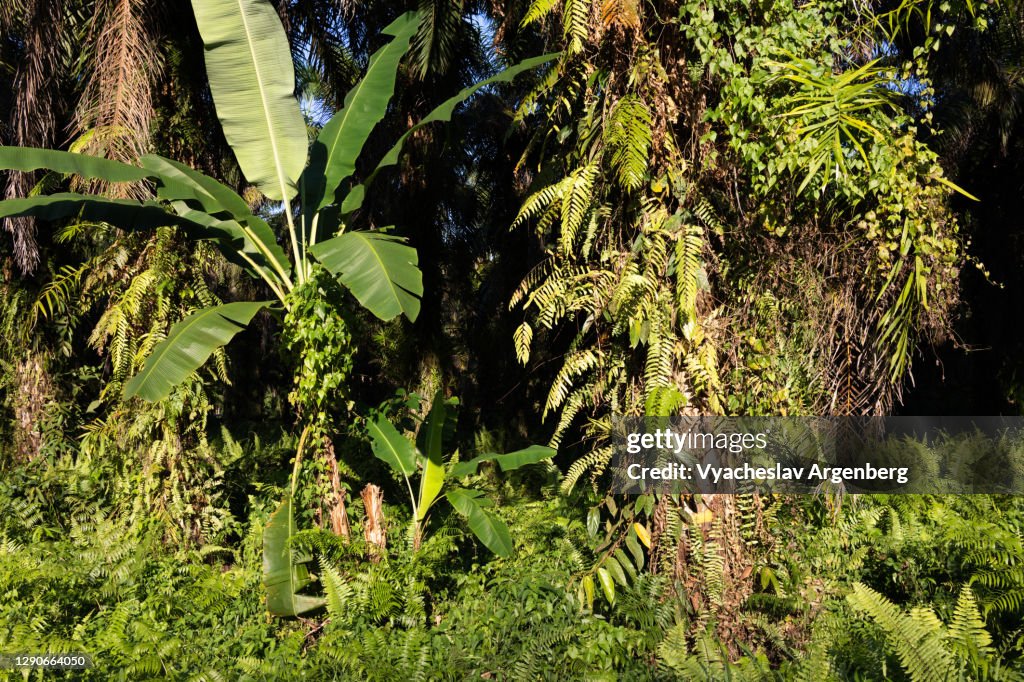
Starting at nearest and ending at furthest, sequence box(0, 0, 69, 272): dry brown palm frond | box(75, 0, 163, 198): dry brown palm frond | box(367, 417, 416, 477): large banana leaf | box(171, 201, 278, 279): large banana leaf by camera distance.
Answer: box(171, 201, 278, 279): large banana leaf
box(367, 417, 416, 477): large banana leaf
box(75, 0, 163, 198): dry brown palm frond
box(0, 0, 69, 272): dry brown palm frond

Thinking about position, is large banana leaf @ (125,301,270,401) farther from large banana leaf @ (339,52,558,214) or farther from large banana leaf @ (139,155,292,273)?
large banana leaf @ (339,52,558,214)

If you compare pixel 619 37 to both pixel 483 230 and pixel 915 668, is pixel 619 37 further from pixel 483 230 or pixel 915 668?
pixel 483 230

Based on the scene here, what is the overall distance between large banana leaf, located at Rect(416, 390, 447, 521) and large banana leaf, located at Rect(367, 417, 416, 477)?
13cm

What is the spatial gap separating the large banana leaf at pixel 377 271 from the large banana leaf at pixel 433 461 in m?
1.22

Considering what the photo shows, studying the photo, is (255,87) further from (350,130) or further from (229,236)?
(229,236)

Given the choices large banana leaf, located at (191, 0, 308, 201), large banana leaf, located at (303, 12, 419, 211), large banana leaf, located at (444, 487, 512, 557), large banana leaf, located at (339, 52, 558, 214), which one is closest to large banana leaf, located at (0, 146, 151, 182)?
large banana leaf, located at (191, 0, 308, 201)

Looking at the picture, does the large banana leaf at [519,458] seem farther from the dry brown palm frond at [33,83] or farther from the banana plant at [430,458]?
the dry brown palm frond at [33,83]

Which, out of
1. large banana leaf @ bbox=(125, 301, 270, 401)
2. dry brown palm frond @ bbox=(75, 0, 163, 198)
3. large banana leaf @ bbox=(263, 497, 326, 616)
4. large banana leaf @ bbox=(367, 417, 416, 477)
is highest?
dry brown palm frond @ bbox=(75, 0, 163, 198)

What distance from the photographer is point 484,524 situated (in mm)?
4887

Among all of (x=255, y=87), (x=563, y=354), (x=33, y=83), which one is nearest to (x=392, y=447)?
(x=563, y=354)

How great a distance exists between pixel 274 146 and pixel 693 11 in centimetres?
295

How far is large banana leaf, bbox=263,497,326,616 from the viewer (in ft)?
14.9

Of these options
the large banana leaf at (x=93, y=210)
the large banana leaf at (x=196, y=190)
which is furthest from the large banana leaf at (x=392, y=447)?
the large banana leaf at (x=93, y=210)

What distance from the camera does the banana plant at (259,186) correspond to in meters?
4.34
